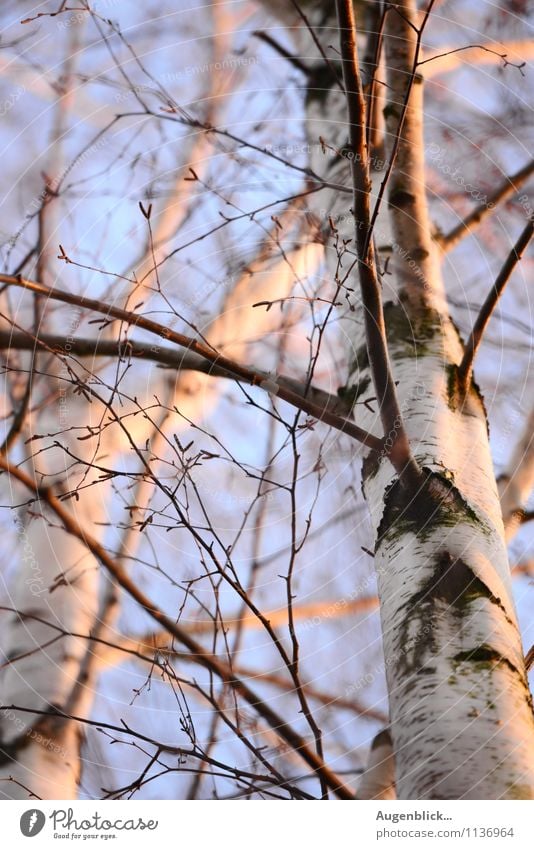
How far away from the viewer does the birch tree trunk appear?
23.1 inches

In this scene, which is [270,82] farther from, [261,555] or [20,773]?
[20,773]

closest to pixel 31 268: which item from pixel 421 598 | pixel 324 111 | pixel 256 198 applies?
pixel 256 198

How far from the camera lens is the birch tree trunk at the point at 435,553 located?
0.59m

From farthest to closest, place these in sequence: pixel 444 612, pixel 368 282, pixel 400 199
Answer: pixel 400 199
pixel 368 282
pixel 444 612

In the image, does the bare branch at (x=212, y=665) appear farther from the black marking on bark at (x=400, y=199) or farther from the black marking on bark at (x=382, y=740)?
the black marking on bark at (x=400, y=199)

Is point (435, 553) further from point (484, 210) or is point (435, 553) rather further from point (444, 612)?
point (484, 210)

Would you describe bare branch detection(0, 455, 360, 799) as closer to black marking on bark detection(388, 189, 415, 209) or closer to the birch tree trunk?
the birch tree trunk

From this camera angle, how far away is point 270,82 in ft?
4.48

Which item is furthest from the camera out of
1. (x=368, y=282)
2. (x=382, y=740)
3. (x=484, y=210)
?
(x=484, y=210)

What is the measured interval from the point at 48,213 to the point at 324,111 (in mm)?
429

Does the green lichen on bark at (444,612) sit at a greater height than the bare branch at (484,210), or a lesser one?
lesser

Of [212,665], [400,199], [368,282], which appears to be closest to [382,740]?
[212,665]

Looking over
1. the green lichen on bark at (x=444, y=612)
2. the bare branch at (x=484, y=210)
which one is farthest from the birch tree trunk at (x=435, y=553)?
the bare branch at (x=484, y=210)

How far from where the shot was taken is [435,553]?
0.70 m
